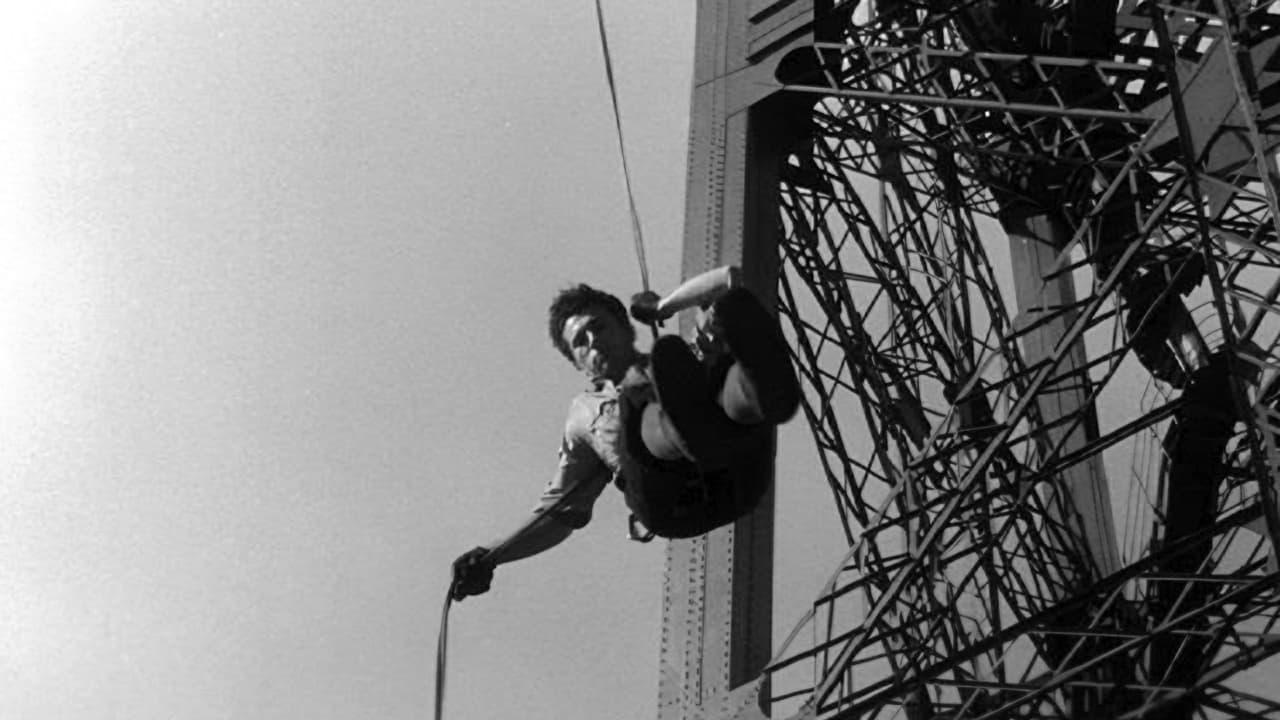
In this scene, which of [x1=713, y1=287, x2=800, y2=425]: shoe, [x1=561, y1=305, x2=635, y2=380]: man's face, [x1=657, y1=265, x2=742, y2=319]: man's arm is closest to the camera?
[x1=713, y1=287, x2=800, y2=425]: shoe

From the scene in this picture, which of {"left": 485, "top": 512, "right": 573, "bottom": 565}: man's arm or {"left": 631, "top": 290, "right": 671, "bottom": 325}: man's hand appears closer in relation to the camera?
{"left": 631, "top": 290, "right": 671, "bottom": 325}: man's hand

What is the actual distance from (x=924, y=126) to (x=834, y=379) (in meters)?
2.06

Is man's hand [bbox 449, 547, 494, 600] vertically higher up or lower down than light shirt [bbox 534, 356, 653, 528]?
lower down

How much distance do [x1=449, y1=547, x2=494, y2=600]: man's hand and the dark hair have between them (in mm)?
937

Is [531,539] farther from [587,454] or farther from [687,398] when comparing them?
[687,398]

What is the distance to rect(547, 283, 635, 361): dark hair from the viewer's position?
628cm

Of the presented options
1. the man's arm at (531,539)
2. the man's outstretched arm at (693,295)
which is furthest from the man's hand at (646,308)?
the man's arm at (531,539)

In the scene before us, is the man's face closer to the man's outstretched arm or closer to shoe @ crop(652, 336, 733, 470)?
the man's outstretched arm

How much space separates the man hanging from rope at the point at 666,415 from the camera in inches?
199

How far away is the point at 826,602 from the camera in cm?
864

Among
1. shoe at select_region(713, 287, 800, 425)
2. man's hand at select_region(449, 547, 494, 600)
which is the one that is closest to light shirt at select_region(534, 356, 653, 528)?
man's hand at select_region(449, 547, 494, 600)

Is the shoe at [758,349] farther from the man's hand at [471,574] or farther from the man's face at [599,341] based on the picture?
the man's hand at [471,574]

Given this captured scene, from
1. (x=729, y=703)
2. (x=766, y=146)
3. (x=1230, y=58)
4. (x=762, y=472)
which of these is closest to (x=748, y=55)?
(x=766, y=146)

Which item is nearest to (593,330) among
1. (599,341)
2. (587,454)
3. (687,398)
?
(599,341)
